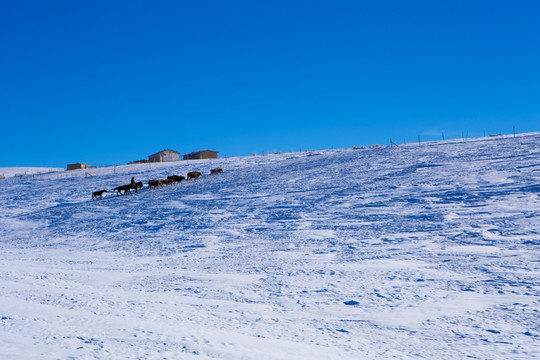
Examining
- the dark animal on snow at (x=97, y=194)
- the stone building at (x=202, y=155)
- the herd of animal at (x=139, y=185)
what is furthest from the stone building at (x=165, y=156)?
the dark animal on snow at (x=97, y=194)

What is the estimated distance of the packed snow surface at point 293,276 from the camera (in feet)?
18.9

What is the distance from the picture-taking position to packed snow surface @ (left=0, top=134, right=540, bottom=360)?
577 centimetres

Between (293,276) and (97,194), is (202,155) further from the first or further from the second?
(293,276)

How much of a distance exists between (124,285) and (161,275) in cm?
109

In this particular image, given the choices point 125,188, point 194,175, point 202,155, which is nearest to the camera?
point 125,188

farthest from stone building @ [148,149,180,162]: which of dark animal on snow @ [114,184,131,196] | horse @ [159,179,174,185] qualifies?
dark animal on snow @ [114,184,131,196]

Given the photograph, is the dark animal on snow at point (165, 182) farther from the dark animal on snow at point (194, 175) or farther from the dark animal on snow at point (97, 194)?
the dark animal on snow at point (97, 194)

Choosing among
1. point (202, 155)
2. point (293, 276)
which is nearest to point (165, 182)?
point (293, 276)

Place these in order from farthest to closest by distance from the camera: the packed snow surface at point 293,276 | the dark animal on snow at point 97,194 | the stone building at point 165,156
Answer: the stone building at point 165,156 → the dark animal on snow at point 97,194 → the packed snow surface at point 293,276

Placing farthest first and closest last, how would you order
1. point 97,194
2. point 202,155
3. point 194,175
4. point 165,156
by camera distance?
1. point 202,155
2. point 165,156
3. point 194,175
4. point 97,194

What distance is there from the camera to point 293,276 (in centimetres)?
967

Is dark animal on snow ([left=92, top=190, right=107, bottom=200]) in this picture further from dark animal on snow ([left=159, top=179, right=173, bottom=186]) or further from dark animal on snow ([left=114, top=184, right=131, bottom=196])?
dark animal on snow ([left=159, top=179, right=173, bottom=186])

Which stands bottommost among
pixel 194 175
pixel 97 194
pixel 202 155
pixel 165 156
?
pixel 97 194

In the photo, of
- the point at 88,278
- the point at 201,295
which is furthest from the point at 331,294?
the point at 88,278
